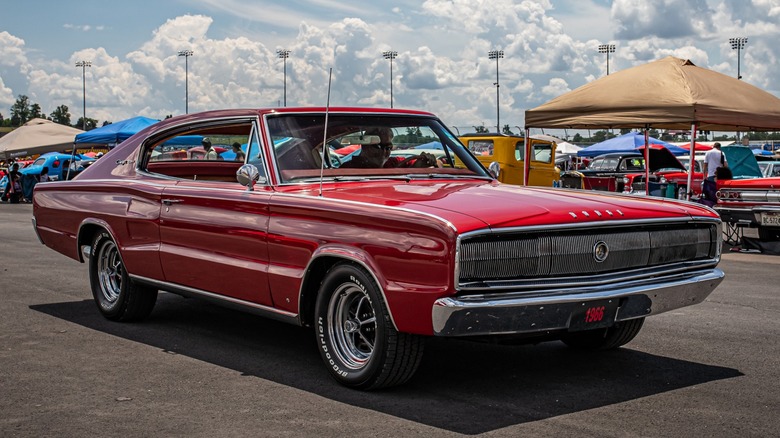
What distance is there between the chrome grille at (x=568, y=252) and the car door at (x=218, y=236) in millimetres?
1505

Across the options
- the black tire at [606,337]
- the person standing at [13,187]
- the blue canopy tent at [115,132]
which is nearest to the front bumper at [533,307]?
the black tire at [606,337]

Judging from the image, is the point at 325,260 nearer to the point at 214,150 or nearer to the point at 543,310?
the point at 543,310

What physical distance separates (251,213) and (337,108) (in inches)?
42.7

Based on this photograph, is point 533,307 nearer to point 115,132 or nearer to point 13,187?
point 115,132

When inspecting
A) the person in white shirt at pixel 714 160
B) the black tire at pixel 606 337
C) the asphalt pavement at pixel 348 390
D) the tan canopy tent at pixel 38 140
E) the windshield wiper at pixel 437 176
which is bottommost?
the asphalt pavement at pixel 348 390

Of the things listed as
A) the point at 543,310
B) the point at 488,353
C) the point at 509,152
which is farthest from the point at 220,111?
the point at 509,152

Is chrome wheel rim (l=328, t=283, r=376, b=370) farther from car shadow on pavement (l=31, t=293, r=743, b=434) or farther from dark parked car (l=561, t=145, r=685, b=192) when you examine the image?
dark parked car (l=561, t=145, r=685, b=192)

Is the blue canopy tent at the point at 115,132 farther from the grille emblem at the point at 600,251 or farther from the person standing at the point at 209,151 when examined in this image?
the grille emblem at the point at 600,251

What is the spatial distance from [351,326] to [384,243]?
0.63m

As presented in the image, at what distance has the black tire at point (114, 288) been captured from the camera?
7.10 m

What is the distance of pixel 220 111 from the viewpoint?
263 inches

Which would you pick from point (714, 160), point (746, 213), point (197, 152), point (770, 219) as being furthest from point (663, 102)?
point (197, 152)

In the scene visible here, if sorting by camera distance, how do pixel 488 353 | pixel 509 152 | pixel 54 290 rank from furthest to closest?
pixel 509 152 < pixel 54 290 < pixel 488 353

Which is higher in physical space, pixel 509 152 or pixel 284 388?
pixel 509 152
